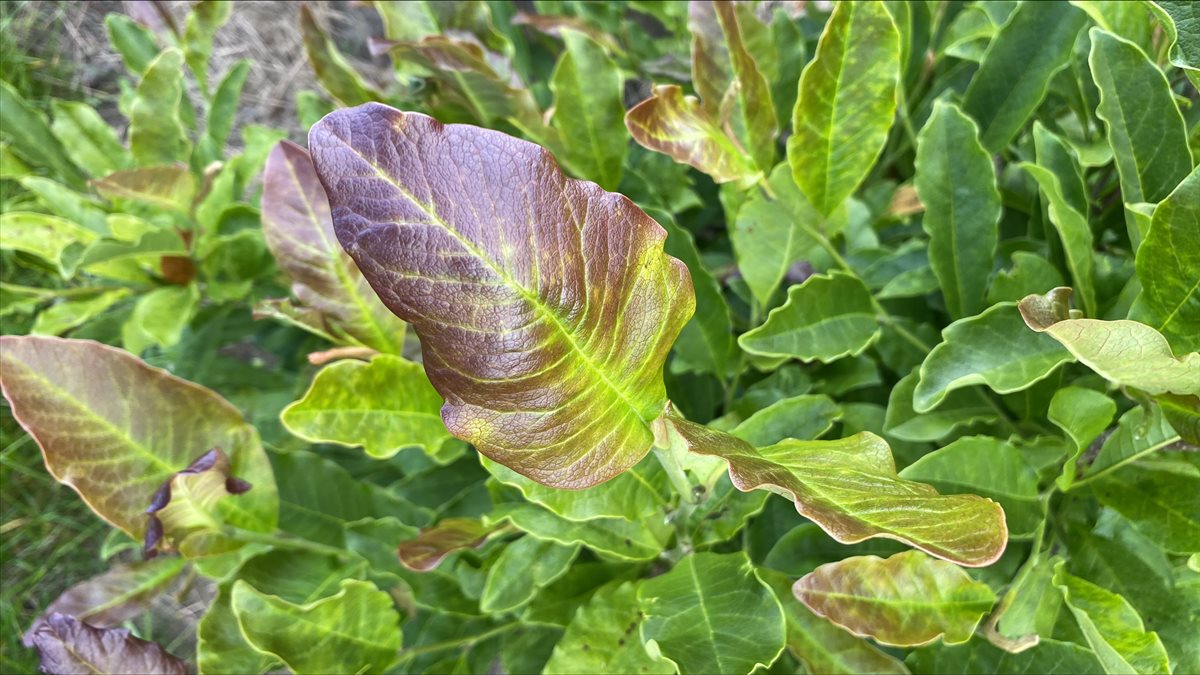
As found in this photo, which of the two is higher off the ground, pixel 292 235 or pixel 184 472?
pixel 292 235

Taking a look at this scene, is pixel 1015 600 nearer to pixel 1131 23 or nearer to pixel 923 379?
pixel 923 379

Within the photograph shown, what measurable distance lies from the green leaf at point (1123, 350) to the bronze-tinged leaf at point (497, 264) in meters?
0.23

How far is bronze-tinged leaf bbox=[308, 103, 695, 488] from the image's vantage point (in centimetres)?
45

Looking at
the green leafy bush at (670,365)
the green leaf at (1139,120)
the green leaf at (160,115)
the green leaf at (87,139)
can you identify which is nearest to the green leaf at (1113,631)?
the green leafy bush at (670,365)

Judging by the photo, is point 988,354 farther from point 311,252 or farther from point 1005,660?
point 311,252

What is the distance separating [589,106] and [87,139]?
668 mm

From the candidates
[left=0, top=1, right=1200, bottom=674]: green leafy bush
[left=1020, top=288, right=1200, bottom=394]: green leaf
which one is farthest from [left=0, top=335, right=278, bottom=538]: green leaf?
[left=1020, top=288, right=1200, bottom=394]: green leaf

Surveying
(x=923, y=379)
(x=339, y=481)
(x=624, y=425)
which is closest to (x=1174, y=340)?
(x=923, y=379)

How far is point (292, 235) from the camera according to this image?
80 centimetres

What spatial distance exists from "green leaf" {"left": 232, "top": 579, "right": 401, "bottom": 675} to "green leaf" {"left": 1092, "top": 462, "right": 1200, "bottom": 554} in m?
0.62

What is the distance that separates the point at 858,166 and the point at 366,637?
1.95ft

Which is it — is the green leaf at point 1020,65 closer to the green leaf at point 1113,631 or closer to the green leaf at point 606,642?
the green leaf at point 1113,631

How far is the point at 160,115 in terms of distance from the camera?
103 centimetres

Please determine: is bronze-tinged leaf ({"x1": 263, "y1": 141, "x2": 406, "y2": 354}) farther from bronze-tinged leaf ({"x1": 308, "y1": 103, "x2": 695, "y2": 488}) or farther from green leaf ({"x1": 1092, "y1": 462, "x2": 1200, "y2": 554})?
green leaf ({"x1": 1092, "y1": 462, "x2": 1200, "y2": 554})
